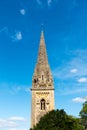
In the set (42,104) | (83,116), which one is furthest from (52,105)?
(83,116)

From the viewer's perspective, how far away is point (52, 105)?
73.0 m

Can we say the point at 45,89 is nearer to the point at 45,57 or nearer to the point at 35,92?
the point at 35,92

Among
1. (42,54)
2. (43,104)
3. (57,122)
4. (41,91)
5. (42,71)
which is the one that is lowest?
(57,122)

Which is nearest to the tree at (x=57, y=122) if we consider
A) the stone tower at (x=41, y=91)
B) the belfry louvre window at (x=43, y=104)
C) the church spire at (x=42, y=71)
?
the stone tower at (x=41, y=91)

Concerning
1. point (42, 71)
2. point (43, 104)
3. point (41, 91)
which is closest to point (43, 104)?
point (43, 104)

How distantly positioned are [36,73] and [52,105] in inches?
319

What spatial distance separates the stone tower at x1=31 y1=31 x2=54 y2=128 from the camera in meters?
72.4

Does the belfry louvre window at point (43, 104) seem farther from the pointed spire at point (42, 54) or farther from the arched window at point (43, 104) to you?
the pointed spire at point (42, 54)

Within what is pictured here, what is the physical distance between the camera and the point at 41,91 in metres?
74.0

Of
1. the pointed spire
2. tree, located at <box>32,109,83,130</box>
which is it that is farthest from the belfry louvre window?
tree, located at <box>32,109,83,130</box>

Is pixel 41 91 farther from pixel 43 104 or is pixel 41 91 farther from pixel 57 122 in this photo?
pixel 57 122

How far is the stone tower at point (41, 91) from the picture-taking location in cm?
7238

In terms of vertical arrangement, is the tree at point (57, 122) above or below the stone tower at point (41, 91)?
below

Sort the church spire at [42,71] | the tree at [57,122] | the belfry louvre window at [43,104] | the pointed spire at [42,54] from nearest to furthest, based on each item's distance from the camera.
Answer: the tree at [57,122], the belfry louvre window at [43,104], the church spire at [42,71], the pointed spire at [42,54]
